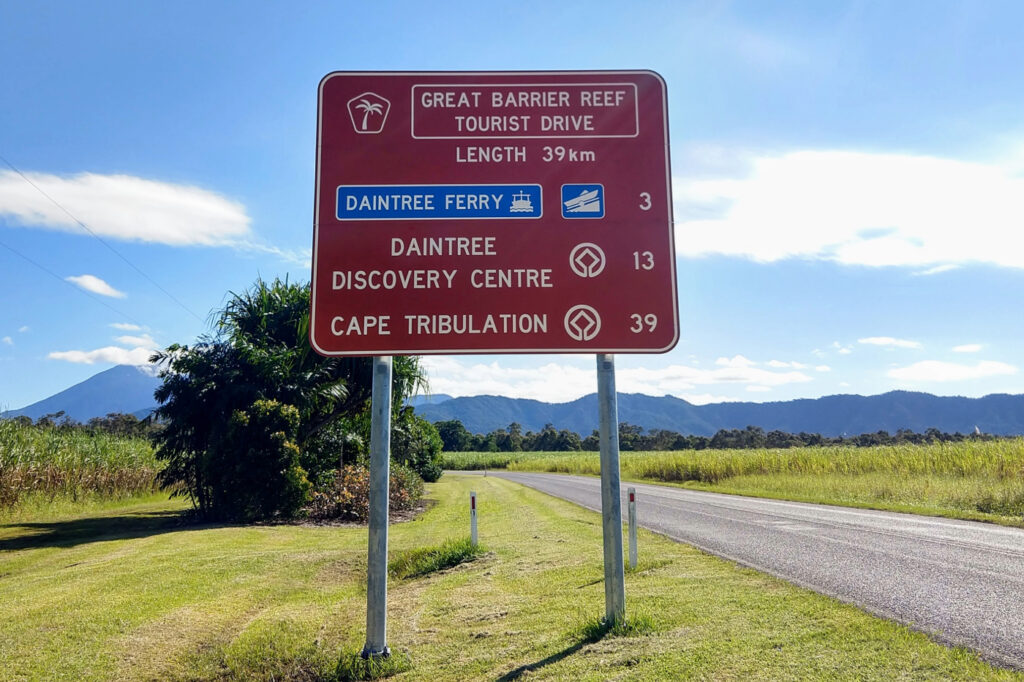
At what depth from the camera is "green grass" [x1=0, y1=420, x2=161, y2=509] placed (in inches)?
773

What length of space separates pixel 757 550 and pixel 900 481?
55.7 feet

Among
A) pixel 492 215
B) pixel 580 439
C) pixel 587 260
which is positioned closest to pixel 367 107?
pixel 492 215

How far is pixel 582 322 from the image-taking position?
632cm

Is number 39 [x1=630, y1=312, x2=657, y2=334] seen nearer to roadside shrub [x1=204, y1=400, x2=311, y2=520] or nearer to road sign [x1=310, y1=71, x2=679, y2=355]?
road sign [x1=310, y1=71, x2=679, y2=355]

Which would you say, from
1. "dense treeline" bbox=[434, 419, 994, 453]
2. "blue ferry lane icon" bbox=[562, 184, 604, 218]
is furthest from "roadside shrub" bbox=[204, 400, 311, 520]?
"dense treeline" bbox=[434, 419, 994, 453]

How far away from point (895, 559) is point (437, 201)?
8.44 m

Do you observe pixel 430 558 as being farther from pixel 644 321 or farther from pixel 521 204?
pixel 521 204

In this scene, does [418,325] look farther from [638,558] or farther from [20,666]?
[638,558]

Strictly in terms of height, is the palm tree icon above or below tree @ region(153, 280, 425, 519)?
above

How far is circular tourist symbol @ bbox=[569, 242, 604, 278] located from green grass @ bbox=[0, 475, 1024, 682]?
10.9 ft

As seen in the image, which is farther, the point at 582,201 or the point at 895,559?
the point at 895,559

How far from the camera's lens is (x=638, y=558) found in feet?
31.7

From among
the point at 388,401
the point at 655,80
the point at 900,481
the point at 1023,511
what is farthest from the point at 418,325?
the point at 900,481

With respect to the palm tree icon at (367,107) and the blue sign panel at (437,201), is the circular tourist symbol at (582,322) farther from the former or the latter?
the palm tree icon at (367,107)
